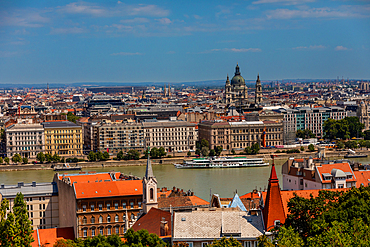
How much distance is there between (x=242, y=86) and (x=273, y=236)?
6135 cm

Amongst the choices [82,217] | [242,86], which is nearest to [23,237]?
[82,217]

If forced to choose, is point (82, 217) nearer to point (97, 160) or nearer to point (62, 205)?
point (62, 205)

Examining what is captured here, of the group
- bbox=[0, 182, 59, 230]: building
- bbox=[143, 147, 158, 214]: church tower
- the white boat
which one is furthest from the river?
bbox=[143, 147, 158, 214]: church tower

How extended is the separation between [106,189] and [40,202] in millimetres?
2389

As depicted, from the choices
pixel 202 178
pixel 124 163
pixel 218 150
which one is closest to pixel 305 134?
pixel 218 150

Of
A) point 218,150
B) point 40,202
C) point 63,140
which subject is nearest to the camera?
point 40,202

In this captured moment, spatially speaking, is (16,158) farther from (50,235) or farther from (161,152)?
(50,235)

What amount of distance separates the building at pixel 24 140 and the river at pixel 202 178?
4758mm

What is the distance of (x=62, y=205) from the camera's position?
17531 millimetres

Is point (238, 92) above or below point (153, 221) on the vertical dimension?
above

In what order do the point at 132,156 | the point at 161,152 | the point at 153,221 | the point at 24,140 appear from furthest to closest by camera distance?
the point at 24,140 < the point at 161,152 < the point at 132,156 < the point at 153,221

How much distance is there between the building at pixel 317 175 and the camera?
16.9 m

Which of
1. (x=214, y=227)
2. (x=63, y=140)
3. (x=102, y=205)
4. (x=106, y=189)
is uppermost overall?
(x=214, y=227)

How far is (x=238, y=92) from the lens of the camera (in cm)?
7169
